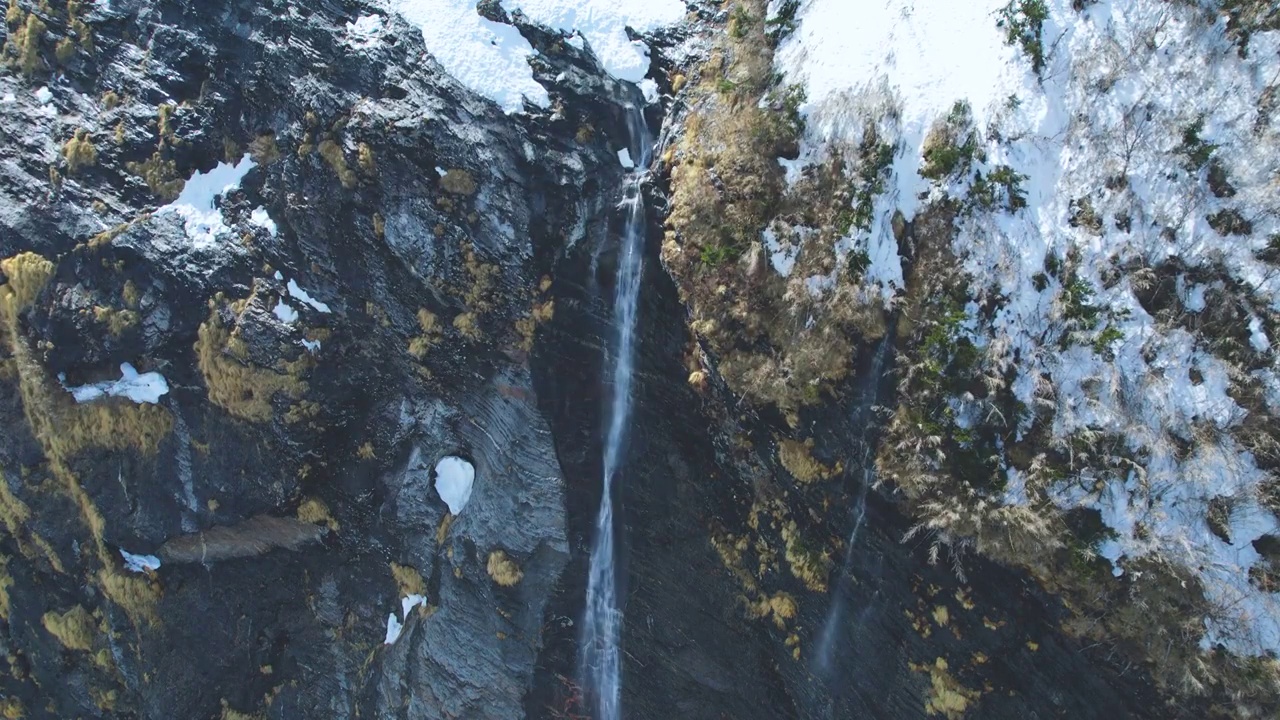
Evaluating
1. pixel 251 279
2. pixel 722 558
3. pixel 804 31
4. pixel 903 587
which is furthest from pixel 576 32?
pixel 903 587

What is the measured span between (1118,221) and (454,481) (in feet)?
39.4

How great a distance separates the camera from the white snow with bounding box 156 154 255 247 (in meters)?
15.2

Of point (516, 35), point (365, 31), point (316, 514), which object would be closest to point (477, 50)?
point (516, 35)

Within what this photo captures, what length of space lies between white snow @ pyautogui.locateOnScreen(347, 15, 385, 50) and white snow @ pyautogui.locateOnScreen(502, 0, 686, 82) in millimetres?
2435

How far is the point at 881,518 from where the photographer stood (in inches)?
434

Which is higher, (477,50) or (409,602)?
(477,50)

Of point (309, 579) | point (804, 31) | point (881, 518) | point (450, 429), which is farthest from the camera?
point (309, 579)

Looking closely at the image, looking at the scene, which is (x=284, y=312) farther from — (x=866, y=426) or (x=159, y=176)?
(x=866, y=426)

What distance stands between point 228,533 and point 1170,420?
54.2ft

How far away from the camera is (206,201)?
50.5 feet

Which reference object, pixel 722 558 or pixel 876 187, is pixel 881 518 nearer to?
pixel 722 558

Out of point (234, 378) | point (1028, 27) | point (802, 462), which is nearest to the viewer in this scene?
point (1028, 27)

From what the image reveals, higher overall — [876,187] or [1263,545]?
[876,187]

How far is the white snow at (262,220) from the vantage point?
1506 centimetres
